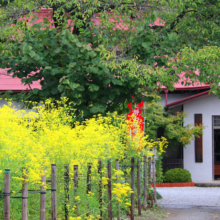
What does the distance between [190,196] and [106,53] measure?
6606 millimetres

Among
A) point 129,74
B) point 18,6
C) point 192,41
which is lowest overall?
point 129,74

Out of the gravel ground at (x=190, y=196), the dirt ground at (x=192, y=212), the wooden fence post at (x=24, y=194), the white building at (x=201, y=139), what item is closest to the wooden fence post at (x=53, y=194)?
the wooden fence post at (x=24, y=194)

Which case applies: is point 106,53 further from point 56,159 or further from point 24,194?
point 24,194

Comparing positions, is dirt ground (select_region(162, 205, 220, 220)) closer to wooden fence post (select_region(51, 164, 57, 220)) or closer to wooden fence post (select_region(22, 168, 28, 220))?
wooden fence post (select_region(51, 164, 57, 220))

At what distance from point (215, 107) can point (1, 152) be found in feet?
47.4

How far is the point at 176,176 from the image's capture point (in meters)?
17.4

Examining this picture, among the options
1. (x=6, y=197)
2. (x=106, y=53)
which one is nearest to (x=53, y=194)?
(x=6, y=197)

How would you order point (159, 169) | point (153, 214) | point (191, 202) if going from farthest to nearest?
point (159, 169) < point (191, 202) < point (153, 214)

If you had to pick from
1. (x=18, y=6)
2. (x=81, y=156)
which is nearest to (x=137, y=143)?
(x=81, y=156)

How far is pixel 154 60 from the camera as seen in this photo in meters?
10.8

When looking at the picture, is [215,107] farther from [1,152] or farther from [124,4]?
[1,152]

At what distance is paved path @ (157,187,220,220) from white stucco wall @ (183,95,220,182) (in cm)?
156

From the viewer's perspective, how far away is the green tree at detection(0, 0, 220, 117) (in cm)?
999

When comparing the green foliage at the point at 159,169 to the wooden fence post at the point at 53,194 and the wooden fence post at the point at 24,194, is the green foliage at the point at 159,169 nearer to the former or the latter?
the wooden fence post at the point at 53,194
